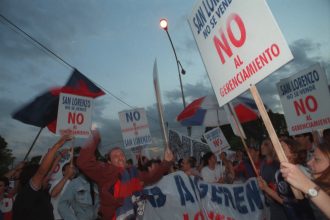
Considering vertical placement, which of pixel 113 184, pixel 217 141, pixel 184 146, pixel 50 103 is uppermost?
pixel 50 103

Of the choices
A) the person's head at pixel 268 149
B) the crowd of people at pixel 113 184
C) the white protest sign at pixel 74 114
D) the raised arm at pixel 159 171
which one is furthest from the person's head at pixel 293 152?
the white protest sign at pixel 74 114

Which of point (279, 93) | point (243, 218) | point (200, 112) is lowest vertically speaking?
point (243, 218)

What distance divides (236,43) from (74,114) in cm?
489

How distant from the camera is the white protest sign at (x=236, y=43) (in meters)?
2.28

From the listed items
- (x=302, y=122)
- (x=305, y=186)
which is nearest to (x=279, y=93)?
(x=302, y=122)

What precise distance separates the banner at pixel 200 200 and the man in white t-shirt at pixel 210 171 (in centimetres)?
315

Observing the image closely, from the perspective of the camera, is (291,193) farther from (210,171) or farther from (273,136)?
(210,171)

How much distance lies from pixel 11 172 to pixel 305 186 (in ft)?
21.1

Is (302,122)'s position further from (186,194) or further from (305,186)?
(305,186)

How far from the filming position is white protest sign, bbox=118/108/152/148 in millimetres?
11109

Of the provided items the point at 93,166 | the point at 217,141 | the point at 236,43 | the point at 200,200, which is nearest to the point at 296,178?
the point at 236,43

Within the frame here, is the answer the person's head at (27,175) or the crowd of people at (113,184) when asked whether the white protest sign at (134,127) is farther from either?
the person's head at (27,175)

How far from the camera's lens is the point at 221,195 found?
16.9ft

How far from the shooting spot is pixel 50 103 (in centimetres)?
753
